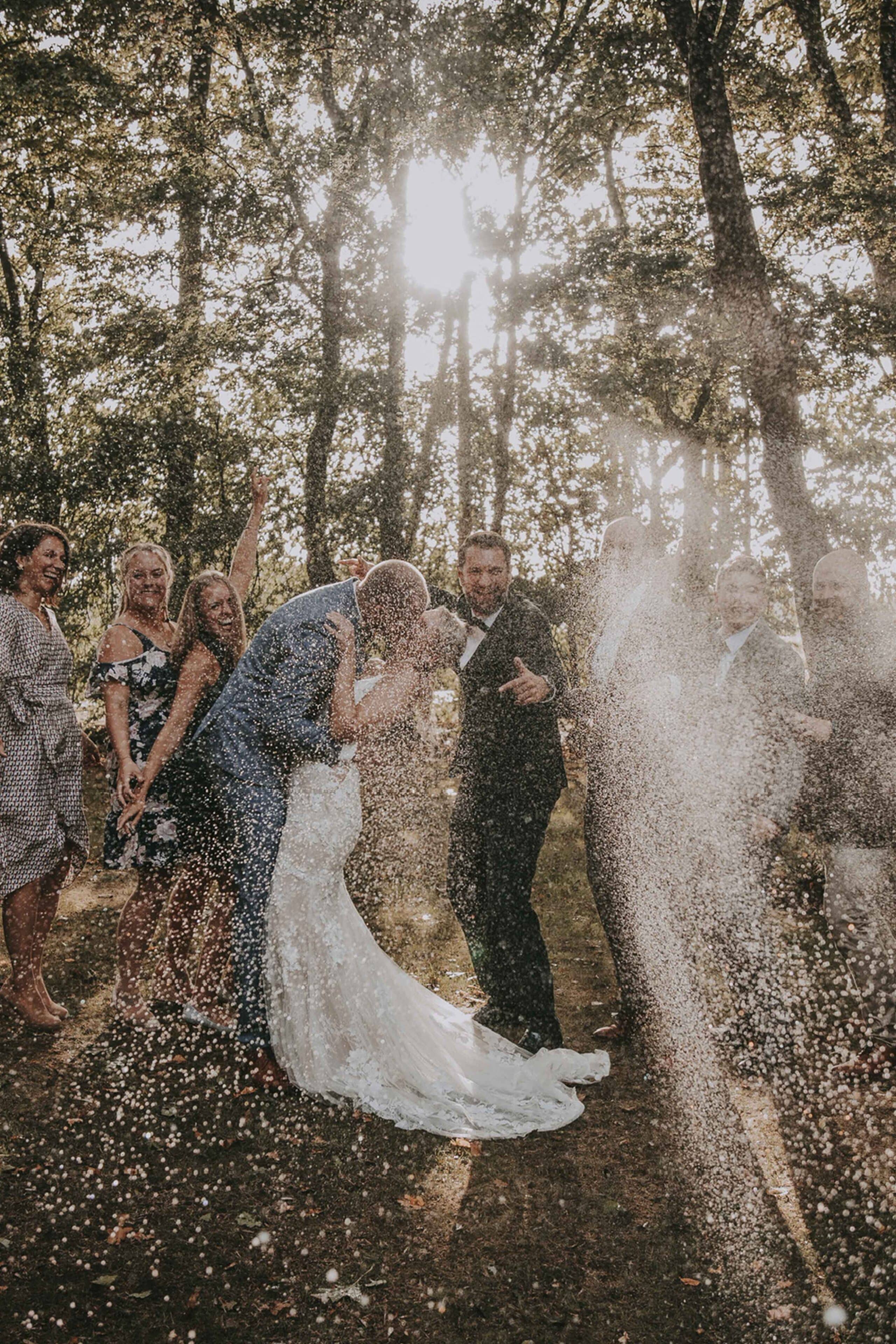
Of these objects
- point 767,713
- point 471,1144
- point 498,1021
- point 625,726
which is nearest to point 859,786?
point 767,713

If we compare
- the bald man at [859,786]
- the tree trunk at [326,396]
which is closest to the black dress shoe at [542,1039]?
the bald man at [859,786]

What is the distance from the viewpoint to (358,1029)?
4219mm

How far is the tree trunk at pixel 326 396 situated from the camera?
10961 mm

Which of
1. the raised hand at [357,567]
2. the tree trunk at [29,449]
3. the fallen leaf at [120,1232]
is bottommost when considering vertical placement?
the fallen leaf at [120,1232]

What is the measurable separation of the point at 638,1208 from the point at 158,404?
376 inches

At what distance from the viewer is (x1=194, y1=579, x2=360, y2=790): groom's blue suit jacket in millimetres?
4285

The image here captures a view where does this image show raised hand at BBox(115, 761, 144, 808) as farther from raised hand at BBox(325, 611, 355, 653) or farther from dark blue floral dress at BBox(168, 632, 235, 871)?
raised hand at BBox(325, 611, 355, 653)

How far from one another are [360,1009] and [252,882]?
766 mm

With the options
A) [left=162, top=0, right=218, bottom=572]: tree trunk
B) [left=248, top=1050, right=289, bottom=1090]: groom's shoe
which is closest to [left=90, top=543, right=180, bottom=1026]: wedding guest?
[left=248, top=1050, right=289, bottom=1090]: groom's shoe

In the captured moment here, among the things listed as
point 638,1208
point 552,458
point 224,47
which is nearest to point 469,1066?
point 638,1208

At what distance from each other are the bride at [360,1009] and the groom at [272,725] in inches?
2.4

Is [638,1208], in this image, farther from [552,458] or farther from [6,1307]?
[552,458]

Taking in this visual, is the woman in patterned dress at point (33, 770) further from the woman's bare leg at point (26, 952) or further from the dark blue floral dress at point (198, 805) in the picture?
the dark blue floral dress at point (198, 805)

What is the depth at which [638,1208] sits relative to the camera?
135 inches
